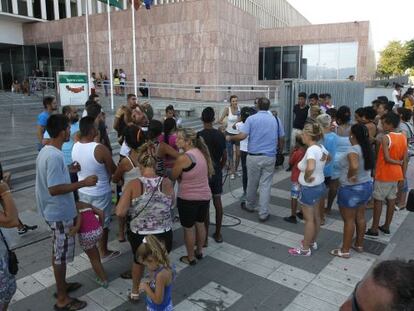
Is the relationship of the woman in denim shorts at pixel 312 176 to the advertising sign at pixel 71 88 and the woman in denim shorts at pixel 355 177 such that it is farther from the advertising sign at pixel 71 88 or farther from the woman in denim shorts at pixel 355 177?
the advertising sign at pixel 71 88

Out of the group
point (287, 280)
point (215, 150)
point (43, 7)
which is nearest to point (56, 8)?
point (43, 7)

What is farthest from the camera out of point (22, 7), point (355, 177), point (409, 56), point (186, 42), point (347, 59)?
point (409, 56)

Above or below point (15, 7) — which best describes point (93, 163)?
below

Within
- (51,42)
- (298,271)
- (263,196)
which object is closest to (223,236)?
(263,196)

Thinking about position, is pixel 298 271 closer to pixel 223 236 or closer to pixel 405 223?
pixel 223 236

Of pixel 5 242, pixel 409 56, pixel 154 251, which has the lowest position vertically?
pixel 154 251

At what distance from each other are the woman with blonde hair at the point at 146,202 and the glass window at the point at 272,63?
2819 cm

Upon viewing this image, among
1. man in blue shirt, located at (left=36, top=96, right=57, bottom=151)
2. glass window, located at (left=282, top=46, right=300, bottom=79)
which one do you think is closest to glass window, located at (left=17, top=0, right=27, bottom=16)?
glass window, located at (left=282, top=46, right=300, bottom=79)

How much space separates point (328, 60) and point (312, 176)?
26.0 metres

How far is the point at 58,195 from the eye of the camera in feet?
10.9

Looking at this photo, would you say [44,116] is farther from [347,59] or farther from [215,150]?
[347,59]

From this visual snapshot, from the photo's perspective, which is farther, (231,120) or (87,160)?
(231,120)

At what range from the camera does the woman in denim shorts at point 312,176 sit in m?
4.32

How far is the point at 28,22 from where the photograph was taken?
30062mm
